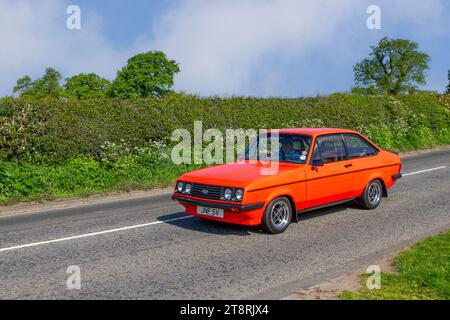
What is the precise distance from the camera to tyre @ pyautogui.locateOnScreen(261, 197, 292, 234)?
8.33 meters

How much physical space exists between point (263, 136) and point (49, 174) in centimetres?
671

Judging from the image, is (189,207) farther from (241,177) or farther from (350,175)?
(350,175)

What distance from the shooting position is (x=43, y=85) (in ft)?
240

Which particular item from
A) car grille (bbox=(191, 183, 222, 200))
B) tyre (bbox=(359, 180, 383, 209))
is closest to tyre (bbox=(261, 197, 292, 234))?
car grille (bbox=(191, 183, 222, 200))

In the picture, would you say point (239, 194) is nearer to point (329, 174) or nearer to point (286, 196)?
point (286, 196)

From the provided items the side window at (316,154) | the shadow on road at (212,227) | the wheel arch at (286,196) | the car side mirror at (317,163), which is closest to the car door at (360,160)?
the side window at (316,154)

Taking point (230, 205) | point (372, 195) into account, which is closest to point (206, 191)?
point (230, 205)

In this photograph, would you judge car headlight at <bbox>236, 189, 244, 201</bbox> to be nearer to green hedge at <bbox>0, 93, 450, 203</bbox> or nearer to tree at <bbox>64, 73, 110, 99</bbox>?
green hedge at <bbox>0, 93, 450, 203</bbox>

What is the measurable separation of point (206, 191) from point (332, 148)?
278 cm

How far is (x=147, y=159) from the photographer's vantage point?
15.7m

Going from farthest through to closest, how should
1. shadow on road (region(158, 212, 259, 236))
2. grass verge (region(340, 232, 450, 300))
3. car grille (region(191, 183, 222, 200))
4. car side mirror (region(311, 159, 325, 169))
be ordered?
car side mirror (region(311, 159, 325, 169)) < shadow on road (region(158, 212, 259, 236)) < car grille (region(191, 183, 222, 200)) < grass verge (region(340, 232, 450, 300))

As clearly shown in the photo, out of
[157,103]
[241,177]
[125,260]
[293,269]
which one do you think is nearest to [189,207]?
[241,177]

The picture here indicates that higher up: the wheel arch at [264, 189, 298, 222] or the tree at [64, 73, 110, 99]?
the tree at [64, 73, 110, 99]

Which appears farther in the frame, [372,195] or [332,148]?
[372,195]
